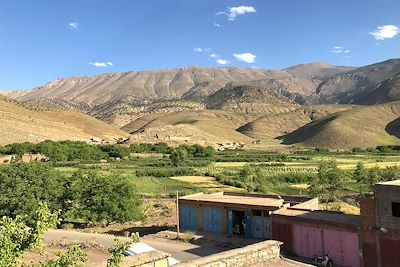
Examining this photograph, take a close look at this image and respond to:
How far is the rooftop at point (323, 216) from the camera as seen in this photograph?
23969mm

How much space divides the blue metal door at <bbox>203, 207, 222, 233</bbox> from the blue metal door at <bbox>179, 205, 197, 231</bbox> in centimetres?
92

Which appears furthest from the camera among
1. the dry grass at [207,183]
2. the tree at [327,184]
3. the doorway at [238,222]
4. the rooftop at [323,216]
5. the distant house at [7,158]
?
the distant house at [7,158]

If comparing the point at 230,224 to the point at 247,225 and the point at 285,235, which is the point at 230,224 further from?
the point at 285,235

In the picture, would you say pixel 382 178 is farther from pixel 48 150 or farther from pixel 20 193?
pixel 48 150

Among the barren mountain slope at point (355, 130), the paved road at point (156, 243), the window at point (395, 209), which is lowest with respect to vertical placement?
the paved road at point (156, 243)

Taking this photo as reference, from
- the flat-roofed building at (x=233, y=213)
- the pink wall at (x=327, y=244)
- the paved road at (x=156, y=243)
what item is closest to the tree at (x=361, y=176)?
the flat-roofed building at (x=233, y=213)

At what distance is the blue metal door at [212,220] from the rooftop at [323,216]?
17.4ft

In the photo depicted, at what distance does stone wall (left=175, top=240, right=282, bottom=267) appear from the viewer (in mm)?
13491

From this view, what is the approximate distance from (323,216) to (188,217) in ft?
35.1

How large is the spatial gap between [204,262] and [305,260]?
42.9 feet

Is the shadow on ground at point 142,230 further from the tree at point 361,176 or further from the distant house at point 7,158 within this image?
the distant house at point 7,158

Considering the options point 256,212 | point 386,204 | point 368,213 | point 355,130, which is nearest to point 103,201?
point 256,212

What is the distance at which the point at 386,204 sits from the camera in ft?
68.3

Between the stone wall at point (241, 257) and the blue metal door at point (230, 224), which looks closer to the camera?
the stone wall at point (241, 257)
